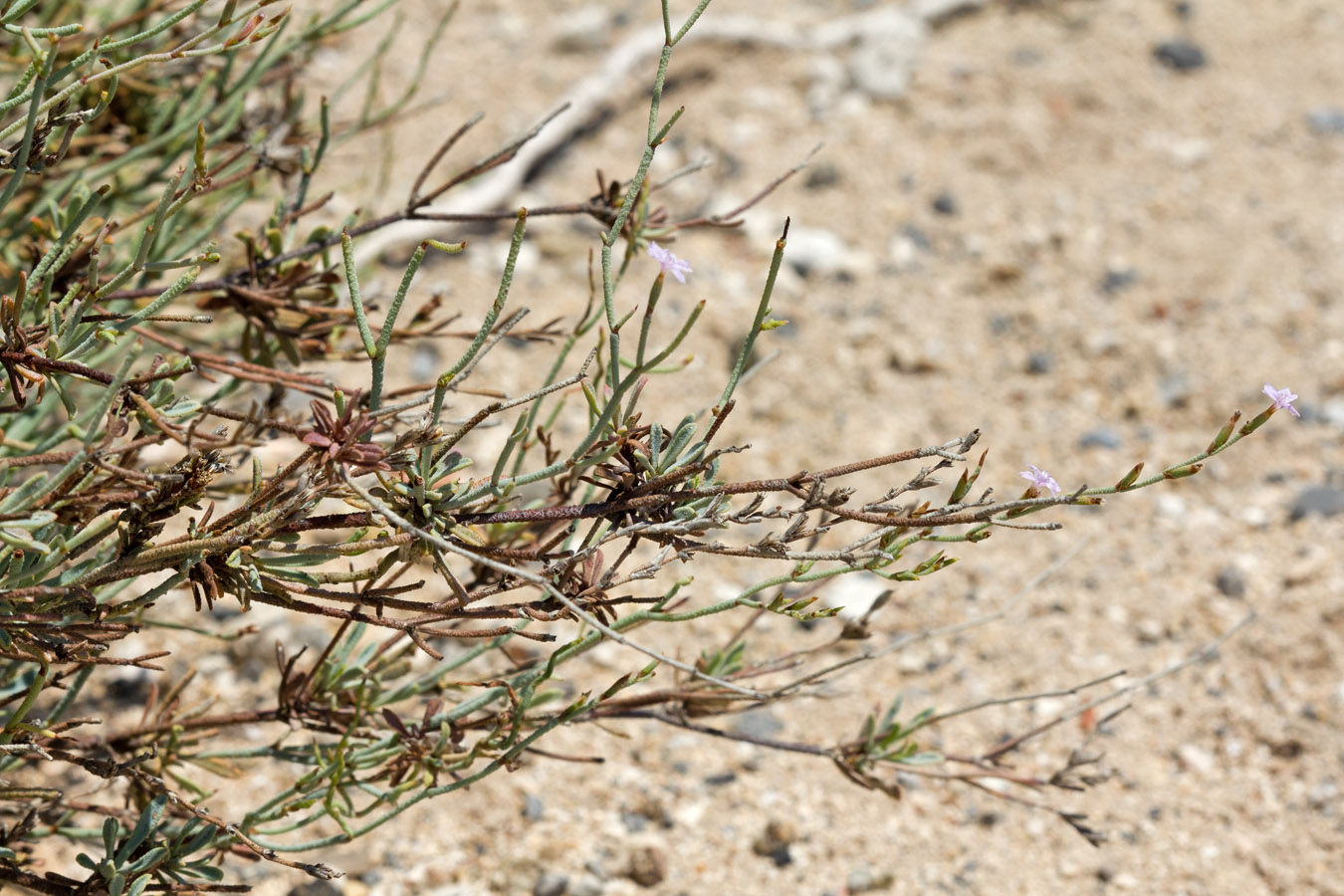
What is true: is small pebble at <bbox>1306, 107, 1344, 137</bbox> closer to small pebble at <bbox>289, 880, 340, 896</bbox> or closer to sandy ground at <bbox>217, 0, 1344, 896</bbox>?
sandy ground at <bbox>217, 0, 1344, 896</bbox>

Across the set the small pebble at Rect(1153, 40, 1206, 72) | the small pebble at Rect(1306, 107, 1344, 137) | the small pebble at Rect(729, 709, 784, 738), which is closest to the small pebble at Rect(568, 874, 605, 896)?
the small pebble at Rect(729, 709, 784, 738)

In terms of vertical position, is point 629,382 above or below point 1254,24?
above

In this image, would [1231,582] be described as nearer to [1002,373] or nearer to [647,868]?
[1002,373]

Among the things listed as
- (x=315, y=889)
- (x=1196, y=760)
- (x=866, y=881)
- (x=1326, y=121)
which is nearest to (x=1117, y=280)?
(x=1326, y=121)

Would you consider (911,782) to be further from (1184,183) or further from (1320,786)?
(1184,183)

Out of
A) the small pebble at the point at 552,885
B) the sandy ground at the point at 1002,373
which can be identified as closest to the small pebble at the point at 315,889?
the sandy ground at the point at 1002,373

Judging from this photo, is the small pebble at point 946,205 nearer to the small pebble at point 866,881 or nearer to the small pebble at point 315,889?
the small pebble at point 866,881

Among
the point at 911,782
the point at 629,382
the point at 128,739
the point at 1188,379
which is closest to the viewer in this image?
the point at 629,382

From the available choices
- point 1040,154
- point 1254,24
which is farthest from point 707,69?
point 1254,24
